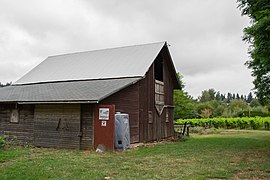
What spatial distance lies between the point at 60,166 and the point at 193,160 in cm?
457

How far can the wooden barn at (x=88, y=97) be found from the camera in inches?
493

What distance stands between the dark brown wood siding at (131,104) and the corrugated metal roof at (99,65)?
46.2 inches

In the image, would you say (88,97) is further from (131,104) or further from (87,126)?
(131,104)

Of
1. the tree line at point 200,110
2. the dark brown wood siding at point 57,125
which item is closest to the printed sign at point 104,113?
the dark brown wood siding at point 57,125

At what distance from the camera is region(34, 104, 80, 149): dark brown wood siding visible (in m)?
12.6

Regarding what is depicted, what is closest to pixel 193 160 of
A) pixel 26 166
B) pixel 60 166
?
pixel 60 166

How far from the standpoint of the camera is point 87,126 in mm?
12398

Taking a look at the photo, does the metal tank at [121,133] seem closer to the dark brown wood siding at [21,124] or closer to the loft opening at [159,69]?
the dark brown wood siding at [21,124]

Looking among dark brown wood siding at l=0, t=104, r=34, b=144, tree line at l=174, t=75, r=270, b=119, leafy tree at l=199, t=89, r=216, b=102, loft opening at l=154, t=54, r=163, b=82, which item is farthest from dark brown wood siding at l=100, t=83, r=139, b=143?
leafy tree at l=199, t=89, r=216, b=102

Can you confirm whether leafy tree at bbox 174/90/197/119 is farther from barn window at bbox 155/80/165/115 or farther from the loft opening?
barn window at bbox 155/80/165/115

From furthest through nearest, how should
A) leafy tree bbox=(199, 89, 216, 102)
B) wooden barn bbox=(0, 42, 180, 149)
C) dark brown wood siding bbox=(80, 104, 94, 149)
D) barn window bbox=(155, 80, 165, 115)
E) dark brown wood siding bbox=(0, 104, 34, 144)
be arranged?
1. leafy tree bbox=(199, 89, 216, 102)
2. barn window bbox=(155, 80, 165, 115)
3. dark brown wood siding bbox=(0, 104, 34, 144)
4. wooden barn bbox=(0, 42, 180, 149)
5. dark brown wood siding bbox=(80, 104, 94, 149)

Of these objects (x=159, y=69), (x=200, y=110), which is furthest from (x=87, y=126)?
(x=200, y=110)

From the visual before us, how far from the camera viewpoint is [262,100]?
58.3 ft

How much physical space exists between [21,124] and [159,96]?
8.50 metres
